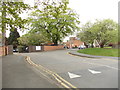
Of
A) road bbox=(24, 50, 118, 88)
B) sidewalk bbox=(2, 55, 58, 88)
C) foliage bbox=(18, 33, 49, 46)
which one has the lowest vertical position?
sidewalk bbox=(2, 55, 58, 88)

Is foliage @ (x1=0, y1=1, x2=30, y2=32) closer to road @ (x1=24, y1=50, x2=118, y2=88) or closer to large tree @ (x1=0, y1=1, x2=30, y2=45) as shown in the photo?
large tree @ (x1=0, y1=1, x2=30, y2=45)

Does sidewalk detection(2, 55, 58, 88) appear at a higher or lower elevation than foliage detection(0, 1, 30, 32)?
lower

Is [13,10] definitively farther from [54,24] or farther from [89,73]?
[54,24]

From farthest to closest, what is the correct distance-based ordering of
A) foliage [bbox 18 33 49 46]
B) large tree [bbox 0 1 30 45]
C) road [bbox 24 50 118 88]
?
foliage [bbox 18 33 49 46], large tree [bbox 0 1 30 45], road [bbox 24 50 118 88]

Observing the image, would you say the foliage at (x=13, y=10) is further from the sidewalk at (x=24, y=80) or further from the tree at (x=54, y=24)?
the tree at (x=54, y=24)

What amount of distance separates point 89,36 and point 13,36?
39585mm

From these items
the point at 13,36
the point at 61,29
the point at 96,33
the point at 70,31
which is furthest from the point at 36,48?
the point at 13,36

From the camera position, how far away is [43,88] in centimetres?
402

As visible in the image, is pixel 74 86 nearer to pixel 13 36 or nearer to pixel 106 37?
pixel 106 37

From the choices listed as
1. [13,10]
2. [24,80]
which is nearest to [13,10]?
[13,10]

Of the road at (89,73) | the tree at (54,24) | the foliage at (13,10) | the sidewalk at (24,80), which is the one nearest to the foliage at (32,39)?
the tree at (54,24)

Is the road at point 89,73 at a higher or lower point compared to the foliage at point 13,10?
lower

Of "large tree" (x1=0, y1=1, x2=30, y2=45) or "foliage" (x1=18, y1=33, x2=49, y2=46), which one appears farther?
"foliage" (x1=18, y1=33, x2=49, y2=46)

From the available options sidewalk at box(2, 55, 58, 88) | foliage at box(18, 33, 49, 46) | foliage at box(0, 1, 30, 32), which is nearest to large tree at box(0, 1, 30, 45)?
foliage at box(0, 1, 30, 32)
